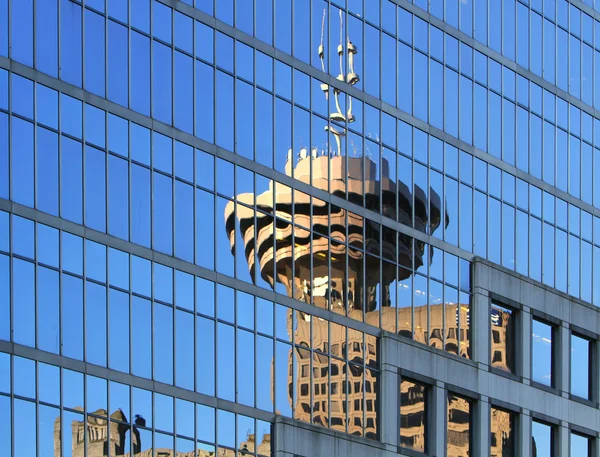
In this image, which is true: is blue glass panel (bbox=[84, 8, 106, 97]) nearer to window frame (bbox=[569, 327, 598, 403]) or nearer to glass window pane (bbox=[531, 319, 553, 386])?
glass window pane (bbox=[531, 319, 553, 386])

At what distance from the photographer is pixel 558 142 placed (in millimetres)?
78375

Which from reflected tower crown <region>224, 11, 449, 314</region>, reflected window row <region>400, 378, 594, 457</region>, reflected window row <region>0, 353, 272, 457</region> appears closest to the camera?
reflected window row <region>0, 353, 272, 457</region>

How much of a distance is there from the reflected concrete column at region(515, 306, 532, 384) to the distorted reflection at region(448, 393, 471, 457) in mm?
3279

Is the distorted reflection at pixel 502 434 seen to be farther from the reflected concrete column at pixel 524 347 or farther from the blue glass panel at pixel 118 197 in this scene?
the blue glass panel at pixel 118 197

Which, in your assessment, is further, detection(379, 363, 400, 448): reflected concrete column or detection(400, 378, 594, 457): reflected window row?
detection(400, 378, 594, 457): reflected window row

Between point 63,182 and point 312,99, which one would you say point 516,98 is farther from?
point 63,182

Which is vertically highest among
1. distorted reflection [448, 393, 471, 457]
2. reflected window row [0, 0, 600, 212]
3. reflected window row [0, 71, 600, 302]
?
reflected window row [0, 0, 600, 212]

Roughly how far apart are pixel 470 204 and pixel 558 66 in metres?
8.98

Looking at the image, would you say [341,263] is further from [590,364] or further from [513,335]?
[590,364]

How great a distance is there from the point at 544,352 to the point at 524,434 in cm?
385

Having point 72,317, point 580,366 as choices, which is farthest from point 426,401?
point 72,317

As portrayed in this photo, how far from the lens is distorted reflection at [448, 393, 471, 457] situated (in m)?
71.2

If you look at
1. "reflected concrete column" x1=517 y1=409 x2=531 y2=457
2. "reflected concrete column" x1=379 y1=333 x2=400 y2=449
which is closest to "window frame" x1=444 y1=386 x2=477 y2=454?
"reflected concrete column" x1=517 y1=409 x2=531 y2=457

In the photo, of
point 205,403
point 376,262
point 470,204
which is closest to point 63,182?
point 205,403
